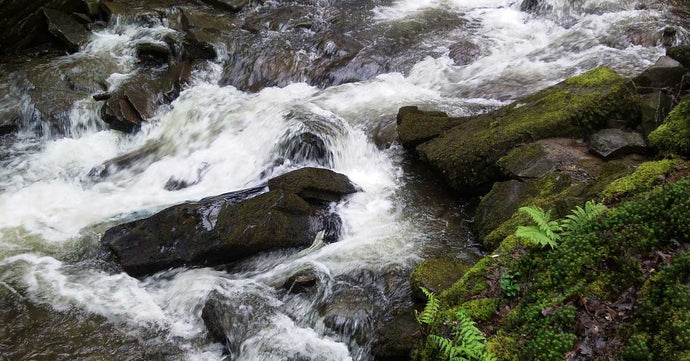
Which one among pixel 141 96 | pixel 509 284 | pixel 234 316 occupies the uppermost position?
pixel 509 284

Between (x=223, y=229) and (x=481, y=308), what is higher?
(x=481, y=308)

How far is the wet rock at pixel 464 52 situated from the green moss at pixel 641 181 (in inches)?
316

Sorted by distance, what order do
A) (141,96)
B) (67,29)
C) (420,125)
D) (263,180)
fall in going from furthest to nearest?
1. (67,29)
2. (141,96)
3. (263,180)
4. (420,125)

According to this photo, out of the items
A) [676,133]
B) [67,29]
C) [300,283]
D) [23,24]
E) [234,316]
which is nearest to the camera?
[676,133]

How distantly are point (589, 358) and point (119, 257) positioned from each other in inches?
258

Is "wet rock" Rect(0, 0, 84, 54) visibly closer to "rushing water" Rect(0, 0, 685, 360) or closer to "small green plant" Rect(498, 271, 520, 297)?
"rushing water" Rect(0, 0, 685, 360)

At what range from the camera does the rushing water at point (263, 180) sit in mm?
6352

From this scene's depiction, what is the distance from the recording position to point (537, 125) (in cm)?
790

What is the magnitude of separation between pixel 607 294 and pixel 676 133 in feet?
9.54

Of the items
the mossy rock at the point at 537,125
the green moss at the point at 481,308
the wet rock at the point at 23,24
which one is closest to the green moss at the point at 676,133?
the mossy rock at the point at 537,125

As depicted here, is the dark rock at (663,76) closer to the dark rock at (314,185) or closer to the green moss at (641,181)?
the green moss at (641,181)

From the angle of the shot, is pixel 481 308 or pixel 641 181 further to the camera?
pixel 641 181

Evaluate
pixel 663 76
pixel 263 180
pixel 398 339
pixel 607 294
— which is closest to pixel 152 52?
pixel 263 180

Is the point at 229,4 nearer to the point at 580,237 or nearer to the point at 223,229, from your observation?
the point at 223,229
